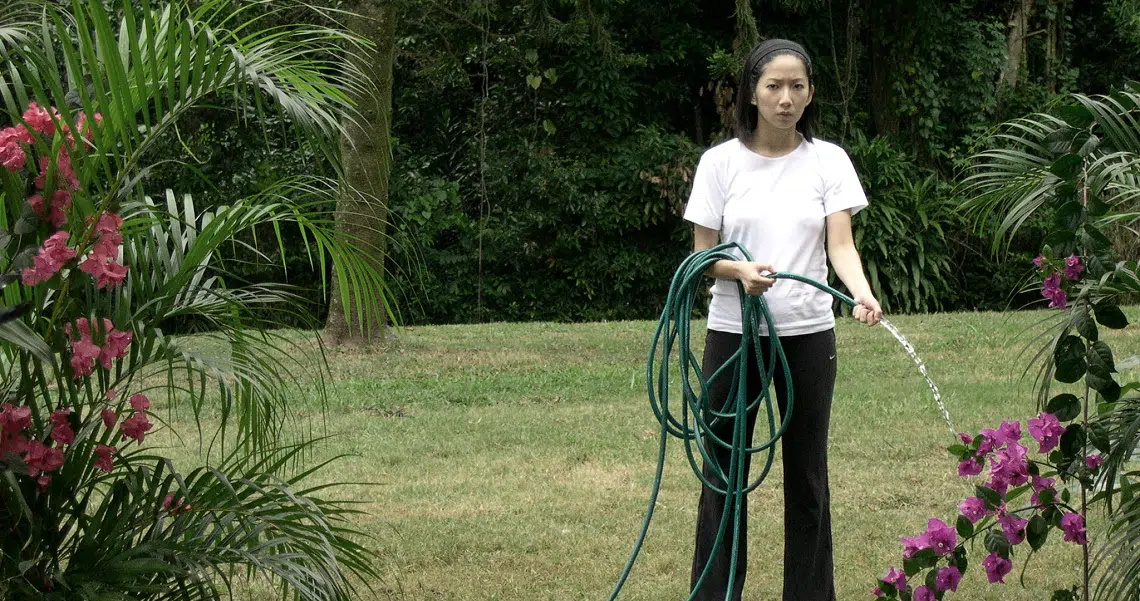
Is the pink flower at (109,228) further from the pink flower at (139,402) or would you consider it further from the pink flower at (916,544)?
the pink flower at (916,544)

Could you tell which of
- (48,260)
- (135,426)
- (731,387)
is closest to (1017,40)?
(731,387)

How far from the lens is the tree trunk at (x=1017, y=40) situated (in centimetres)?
1413

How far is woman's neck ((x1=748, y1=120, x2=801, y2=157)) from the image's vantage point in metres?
3.09

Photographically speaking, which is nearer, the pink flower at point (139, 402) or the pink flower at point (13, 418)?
the pink flower at point (13, 418)

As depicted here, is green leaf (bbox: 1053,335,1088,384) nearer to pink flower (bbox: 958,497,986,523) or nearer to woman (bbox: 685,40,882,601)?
pink flower (bbox: 958,497,986,523)

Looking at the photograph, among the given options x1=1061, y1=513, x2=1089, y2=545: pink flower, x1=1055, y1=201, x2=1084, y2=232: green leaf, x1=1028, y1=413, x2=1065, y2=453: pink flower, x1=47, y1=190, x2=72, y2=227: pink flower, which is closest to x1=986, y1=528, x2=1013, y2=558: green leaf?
x1=1061, y1=513, x2=1089, y2=545: pink flower

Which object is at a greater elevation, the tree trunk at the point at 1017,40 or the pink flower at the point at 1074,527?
the tree trunk at the point at 1017,40

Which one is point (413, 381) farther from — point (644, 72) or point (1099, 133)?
point (644, 72)

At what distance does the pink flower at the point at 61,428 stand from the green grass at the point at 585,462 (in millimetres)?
959

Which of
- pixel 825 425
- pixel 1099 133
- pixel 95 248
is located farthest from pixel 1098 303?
pixel 95 248

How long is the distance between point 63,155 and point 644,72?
38.0ft

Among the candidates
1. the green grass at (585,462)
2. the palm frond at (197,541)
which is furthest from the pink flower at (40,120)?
the green grass at (585,462)

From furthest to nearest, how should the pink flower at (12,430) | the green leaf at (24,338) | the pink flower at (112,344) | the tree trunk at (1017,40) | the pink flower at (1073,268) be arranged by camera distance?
the tree trunk at (1017,40) < the pink flower at (1073,268) < the pink flower at (112,344) < the pink flower at (12,430) < the green leaf at (24,338)

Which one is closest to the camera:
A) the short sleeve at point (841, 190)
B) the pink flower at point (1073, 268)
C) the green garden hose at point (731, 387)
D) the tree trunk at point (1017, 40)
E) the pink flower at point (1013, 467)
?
the pink flower at point (1073, 268)
